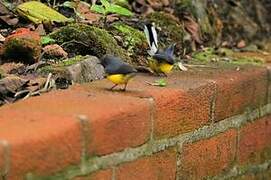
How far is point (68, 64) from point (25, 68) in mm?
189

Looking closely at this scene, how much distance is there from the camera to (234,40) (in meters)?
4.25

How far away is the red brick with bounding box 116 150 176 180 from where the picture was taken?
2.43 meters

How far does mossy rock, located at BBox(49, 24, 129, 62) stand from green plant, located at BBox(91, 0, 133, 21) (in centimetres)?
28

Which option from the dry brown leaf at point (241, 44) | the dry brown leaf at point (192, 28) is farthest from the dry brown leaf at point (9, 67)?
the dry brown leaf at point (241, 44)

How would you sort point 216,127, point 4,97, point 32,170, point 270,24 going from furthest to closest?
point 270,24 < point 216,127 < point 4,97 < point 32,170

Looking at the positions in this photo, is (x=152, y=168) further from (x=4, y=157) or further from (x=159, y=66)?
(x=4, y=157)

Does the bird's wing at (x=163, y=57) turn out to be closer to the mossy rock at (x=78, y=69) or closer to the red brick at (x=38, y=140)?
the mossy rock at (x=78, y=69)

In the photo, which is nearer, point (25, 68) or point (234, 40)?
point (25, 68)

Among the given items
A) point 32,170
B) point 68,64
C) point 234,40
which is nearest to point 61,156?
point 32,170

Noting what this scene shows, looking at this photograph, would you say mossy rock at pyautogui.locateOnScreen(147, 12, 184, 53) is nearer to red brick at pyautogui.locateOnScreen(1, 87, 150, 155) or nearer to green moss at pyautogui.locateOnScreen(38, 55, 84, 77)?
green moss at pyautogui.locateOnScreen(38, 55, 84, 77)

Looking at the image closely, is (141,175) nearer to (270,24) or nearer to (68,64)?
(68,64)

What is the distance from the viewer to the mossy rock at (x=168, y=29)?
11.7 feet

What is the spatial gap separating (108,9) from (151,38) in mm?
291

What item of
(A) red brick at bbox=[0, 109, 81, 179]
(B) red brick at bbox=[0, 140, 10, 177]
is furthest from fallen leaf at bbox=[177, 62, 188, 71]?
(B) red brick at bbox=[0, 140, 10, 177]
